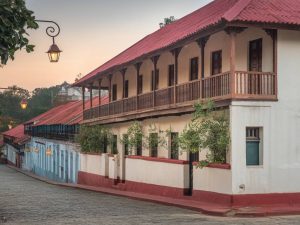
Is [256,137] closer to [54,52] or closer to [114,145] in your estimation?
[54,52]

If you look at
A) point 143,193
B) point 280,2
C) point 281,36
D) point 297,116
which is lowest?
point 143,193

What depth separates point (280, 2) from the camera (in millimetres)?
20734

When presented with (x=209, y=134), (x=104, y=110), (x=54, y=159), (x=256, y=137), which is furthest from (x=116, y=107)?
(x=54, y=159)

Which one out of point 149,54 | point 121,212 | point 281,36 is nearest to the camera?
point 121,212

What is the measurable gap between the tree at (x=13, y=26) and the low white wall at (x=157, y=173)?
12182 millimetres

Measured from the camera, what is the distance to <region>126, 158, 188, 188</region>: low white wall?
2211cm

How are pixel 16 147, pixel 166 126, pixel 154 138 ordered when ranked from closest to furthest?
1. pixel 166 126
2. pixel 154 138
3. pixel 16 147

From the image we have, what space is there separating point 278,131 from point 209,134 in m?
2.19

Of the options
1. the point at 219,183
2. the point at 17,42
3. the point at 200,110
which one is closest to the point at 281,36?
the point at 200,110

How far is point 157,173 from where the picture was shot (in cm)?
2420

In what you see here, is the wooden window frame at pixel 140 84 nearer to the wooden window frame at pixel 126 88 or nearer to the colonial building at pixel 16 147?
the wooden window frame at pixel 126 88

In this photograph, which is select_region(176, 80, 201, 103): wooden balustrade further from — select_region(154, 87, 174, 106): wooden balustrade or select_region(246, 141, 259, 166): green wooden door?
select_region(246, 141, 259, 166): green wooden door

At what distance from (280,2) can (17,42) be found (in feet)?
40.6

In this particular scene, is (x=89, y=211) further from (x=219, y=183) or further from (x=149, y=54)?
(x=149, y=54)
